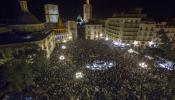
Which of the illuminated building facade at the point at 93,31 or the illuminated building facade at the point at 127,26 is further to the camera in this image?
the illuminated building facade at the point at 93,31

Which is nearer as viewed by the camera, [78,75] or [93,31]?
[78,75]

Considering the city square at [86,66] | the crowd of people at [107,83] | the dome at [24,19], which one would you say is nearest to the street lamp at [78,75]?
the city square at [86,66]

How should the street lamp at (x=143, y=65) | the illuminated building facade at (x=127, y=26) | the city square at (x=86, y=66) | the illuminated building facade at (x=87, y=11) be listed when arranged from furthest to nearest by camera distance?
the illuminated building facade at (x=87, y=11) < the illuminated building facade at (x=127, y=26) < the street lamp at (x=143, y=65) < the city square at (x=86, y=66)

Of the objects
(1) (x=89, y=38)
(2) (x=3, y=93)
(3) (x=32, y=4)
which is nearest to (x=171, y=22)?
(1) (x=89, y=38)

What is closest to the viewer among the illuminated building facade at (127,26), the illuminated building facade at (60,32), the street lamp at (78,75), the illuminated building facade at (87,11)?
the street lamp at (78,75)

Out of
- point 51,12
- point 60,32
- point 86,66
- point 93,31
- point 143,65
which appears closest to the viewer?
point 86,66

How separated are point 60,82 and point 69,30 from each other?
45.2m

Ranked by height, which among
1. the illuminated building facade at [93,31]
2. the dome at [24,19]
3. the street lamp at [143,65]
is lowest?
the street lamp at [143,65]

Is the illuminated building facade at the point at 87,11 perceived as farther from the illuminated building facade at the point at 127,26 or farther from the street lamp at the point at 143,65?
the street lamp at the point at 143,65

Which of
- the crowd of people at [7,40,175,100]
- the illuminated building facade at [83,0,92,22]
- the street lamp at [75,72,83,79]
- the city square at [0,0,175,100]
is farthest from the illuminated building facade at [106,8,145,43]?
the street lamp at [75,72,83,79]

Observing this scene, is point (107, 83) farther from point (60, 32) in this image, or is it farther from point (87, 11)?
point (87, 11)

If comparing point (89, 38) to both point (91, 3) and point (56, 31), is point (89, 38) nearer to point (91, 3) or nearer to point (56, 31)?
point (56, 31)

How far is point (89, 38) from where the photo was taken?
69750 millimetres

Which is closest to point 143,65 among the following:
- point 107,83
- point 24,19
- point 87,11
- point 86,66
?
point 86,66
